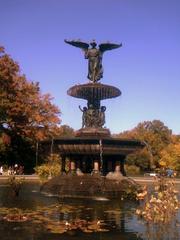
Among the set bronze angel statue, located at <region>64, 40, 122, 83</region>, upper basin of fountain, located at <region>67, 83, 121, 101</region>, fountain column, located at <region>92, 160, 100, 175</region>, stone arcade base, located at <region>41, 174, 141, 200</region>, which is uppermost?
bronze angel statue, located at <region>64, 40, 122, 83</region>

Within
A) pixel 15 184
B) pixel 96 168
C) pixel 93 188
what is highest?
pixel 96 168

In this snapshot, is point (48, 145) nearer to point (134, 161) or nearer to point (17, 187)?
point (17, 187)

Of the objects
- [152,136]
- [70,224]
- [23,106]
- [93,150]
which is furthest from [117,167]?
[152,136]

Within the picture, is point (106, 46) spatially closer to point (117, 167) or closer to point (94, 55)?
point (94, 55)

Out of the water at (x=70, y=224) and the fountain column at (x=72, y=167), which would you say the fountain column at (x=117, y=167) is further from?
the water at (x=70, y=224)

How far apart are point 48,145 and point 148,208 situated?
12099mm

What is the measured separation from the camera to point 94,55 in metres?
20.1

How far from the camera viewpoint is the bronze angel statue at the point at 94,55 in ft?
65.8

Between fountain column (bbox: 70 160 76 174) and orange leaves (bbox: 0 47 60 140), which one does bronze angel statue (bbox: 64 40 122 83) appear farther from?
orange leaves (bbox: 0 47 60 140)

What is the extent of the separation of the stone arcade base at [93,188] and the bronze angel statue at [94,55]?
6.23 m

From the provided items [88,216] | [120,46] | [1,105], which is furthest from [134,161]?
[88,216]

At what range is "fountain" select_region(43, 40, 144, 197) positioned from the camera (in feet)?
50.8

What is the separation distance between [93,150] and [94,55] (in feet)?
19.6

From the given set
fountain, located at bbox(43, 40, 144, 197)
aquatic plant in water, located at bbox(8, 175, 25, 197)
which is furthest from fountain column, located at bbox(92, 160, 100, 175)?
aquatic plant in water, located at bbox(8, 175, 25, 197)
